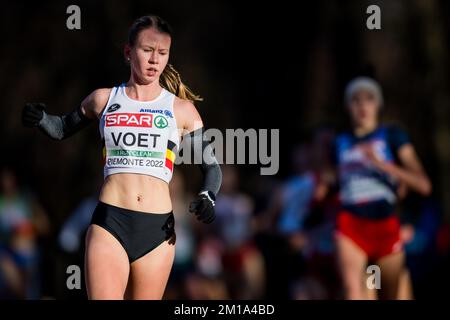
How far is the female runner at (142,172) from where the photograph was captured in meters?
6.26

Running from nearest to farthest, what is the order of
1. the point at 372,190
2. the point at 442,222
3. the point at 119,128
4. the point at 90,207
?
the point at 119,128 < the point at 372,190 < the point at 90,207 < the point at 442,222

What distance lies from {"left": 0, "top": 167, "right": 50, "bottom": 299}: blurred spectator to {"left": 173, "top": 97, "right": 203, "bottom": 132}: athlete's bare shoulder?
7209mm

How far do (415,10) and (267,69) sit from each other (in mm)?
3169

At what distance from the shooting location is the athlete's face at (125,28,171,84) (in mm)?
6266

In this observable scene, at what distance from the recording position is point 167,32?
6.32 m

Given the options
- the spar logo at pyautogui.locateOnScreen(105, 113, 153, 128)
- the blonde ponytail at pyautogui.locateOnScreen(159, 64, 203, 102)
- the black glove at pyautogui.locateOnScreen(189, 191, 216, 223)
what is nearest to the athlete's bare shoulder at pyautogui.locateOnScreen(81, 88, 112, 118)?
the spar logo at pyautogui.locateOnScreen(105, 113, 153, 128)

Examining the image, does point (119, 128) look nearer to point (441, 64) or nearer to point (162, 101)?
point (162, 101)

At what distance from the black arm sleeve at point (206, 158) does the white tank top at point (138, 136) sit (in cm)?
12

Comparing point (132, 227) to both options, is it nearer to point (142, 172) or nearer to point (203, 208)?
point (142, 172)

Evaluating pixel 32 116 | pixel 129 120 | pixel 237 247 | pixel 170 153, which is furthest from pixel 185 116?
pixel 237 247

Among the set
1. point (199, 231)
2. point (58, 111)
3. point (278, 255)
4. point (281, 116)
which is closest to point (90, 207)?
point (199, 231)

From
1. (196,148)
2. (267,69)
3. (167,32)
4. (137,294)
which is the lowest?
(137,294)

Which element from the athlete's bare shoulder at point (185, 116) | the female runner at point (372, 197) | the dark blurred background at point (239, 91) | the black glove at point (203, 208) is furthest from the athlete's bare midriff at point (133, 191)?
the dark blurred background at point (239, 91)

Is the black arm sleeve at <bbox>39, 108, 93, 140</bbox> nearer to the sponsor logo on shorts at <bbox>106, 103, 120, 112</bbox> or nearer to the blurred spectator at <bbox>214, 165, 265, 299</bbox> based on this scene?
the sponsor logo on shorts at <bbox>106, 103, 120, 112</bbox>
